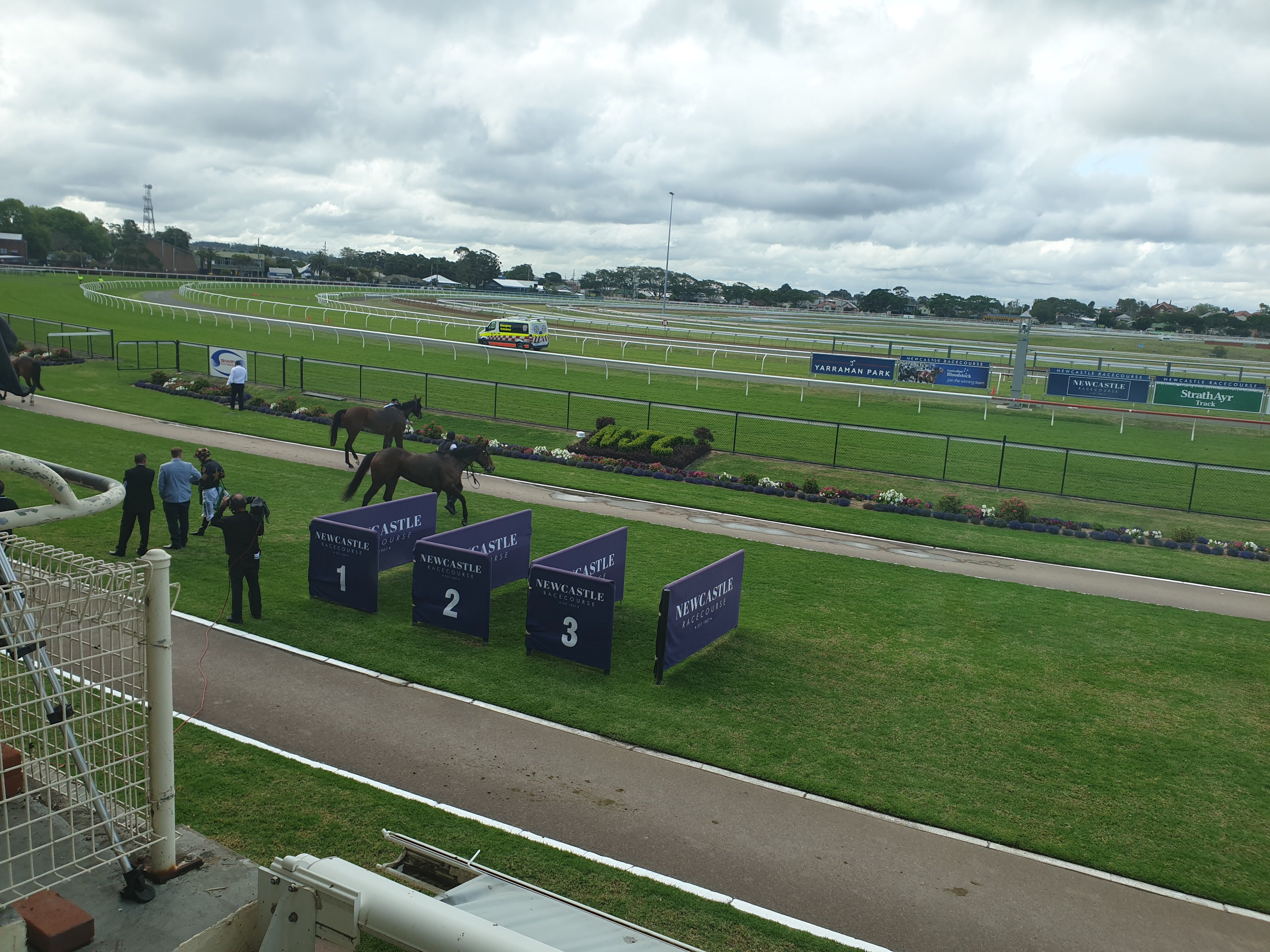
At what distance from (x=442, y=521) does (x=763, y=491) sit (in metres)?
9.43

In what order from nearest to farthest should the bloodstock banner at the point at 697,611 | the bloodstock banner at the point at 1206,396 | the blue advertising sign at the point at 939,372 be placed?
the bloodstock banner at the point at 697,611 → the bloodstock banner at the point at 1206,396 → the blue advertising sign at the point at 939,372

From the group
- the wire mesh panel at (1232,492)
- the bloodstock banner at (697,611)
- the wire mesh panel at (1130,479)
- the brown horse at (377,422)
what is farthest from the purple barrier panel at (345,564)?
the wire mesh panel at (1232,492)

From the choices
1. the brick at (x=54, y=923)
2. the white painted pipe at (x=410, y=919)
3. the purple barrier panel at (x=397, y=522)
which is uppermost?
the white painted pipe at (x=410, y=919)

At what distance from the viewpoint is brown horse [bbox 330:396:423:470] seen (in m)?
21.4

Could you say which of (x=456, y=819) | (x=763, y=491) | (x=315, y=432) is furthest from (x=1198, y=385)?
(x=456, y=819)

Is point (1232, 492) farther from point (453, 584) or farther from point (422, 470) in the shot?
point (453, 584)

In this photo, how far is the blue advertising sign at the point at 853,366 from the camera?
137ft

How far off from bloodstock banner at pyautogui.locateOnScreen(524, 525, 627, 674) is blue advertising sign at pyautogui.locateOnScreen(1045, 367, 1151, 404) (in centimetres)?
3517

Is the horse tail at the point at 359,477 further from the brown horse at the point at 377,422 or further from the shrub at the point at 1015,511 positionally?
the shrub at the point at 1015,511

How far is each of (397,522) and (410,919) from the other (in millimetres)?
12429

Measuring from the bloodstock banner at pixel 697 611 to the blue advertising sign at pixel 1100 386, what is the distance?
32.9 metres

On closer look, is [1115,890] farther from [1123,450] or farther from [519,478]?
[1123,450]

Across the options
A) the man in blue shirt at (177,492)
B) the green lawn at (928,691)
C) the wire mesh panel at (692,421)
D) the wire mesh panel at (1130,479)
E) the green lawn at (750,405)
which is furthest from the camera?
the green lawn at (750,405)

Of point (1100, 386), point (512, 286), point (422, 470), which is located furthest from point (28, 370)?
point (512, 286)
